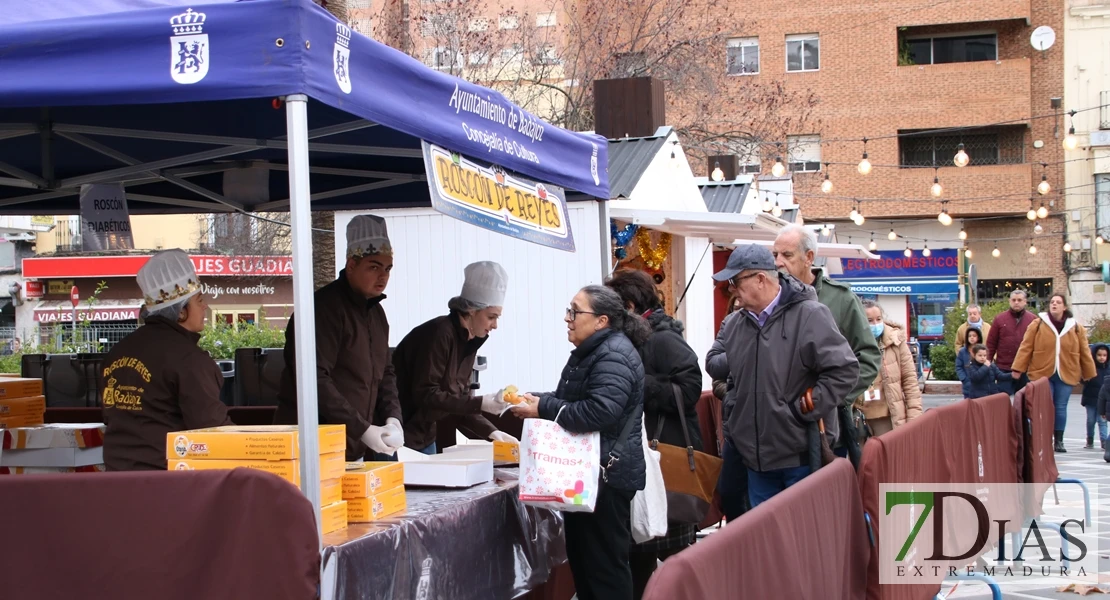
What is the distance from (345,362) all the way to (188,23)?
6.20 ft

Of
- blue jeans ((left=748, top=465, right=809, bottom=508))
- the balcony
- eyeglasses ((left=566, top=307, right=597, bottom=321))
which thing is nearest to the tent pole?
eyeglasses ((left=566, top=307, right=597, bottom=321))

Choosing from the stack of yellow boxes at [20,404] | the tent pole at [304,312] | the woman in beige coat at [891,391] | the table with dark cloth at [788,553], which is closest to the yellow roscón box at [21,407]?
the stack of yellow boxes at [20,404]

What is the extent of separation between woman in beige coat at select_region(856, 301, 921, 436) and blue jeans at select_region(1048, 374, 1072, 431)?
6345 mm

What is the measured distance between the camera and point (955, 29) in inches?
1480

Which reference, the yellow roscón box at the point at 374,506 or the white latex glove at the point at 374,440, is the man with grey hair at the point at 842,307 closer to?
the white latex glove at the point at 374,440

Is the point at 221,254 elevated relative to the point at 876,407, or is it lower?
elevated

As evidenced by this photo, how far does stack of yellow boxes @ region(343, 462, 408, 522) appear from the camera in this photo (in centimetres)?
403

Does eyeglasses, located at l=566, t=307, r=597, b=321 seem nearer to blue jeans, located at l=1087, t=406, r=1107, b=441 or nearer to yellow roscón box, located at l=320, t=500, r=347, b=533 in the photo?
yellow roscón box, located at l=320, t=500, r=347, b=533

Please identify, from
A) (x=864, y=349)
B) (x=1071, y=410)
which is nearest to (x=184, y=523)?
(x=864, y=349)

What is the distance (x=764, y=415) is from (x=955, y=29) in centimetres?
3586

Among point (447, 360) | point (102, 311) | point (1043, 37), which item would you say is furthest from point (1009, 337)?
point (102, 311)

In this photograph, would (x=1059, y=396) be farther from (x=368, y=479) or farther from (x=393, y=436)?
(x=368, y=479)

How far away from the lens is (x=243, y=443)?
12.1ft

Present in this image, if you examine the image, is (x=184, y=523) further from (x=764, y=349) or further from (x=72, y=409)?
(x=72, y=409)
